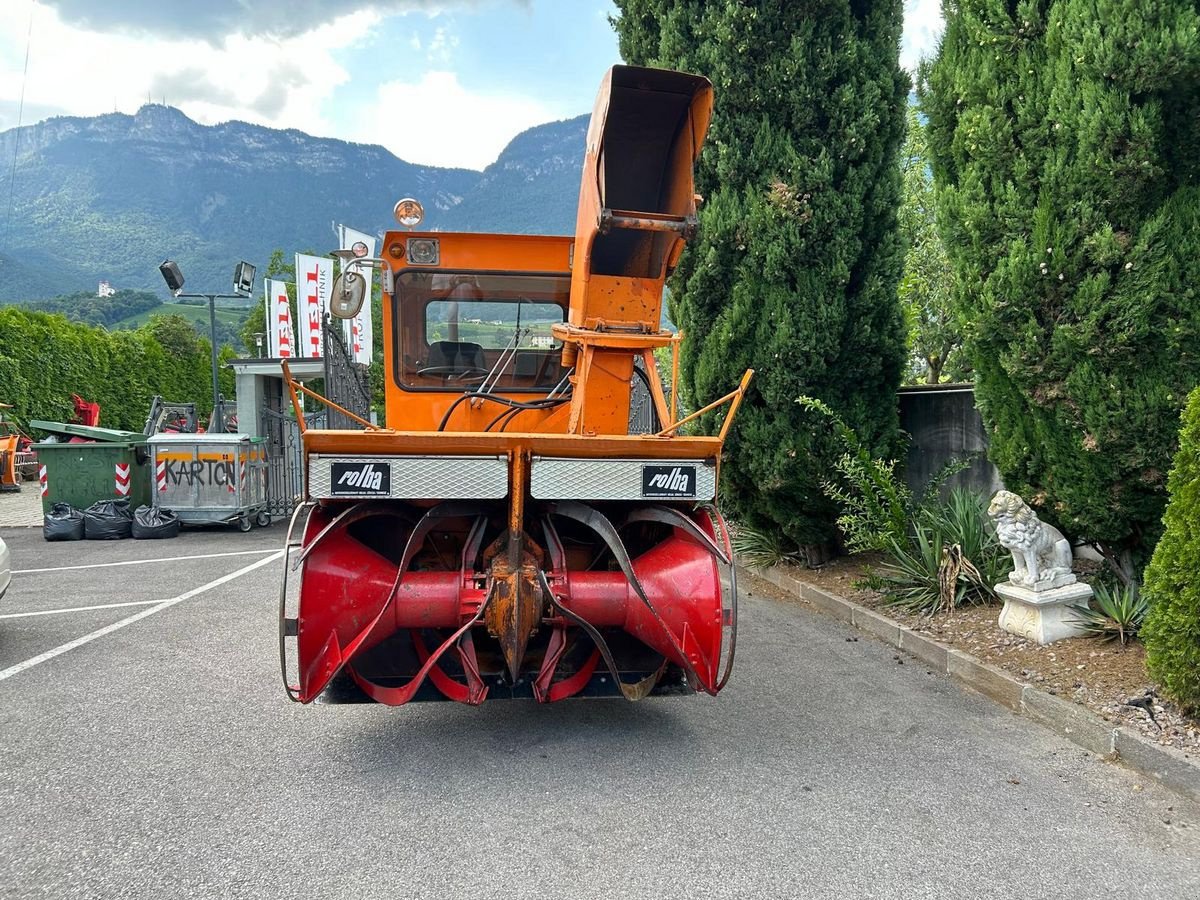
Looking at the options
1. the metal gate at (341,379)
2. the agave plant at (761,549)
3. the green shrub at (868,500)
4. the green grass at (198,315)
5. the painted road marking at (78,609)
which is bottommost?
the painted road marking at (78,609)

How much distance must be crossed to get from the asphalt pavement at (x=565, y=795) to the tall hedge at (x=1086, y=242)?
5.46 ft

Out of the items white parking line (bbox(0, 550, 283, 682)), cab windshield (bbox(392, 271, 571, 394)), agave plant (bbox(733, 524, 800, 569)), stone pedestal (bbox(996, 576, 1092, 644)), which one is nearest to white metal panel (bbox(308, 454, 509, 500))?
cab windshield (bbox(392, 271, 571, 394))

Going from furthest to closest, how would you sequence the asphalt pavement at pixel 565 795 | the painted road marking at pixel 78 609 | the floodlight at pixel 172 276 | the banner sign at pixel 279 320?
the banner sign at pixel 279 320
the floodlight at pixel 172 276
the painted road marking at pixel 78 609
the asphalt pavement at pixel 565 795

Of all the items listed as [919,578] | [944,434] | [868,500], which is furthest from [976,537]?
[944,434]

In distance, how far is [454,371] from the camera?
18.3 ft

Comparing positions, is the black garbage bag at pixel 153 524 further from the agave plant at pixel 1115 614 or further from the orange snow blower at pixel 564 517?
the agave plant at pixel 1115 614

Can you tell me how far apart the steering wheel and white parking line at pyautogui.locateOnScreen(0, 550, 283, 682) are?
3.30 metres

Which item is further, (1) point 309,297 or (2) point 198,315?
(2) point 198,315

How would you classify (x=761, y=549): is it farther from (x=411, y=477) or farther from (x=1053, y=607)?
(x=411, y=477)

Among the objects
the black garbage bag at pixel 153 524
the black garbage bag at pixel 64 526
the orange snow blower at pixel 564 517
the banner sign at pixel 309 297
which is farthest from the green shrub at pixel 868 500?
the banner sign at pixel 309 297

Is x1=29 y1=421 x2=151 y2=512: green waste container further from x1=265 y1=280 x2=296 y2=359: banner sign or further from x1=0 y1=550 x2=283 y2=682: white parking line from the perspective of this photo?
x1=265 y1=280 x2=296 y2=359: banner sign

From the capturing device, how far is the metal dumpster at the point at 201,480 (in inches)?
498

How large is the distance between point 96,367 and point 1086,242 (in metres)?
27.2

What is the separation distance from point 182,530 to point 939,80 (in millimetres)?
11967
